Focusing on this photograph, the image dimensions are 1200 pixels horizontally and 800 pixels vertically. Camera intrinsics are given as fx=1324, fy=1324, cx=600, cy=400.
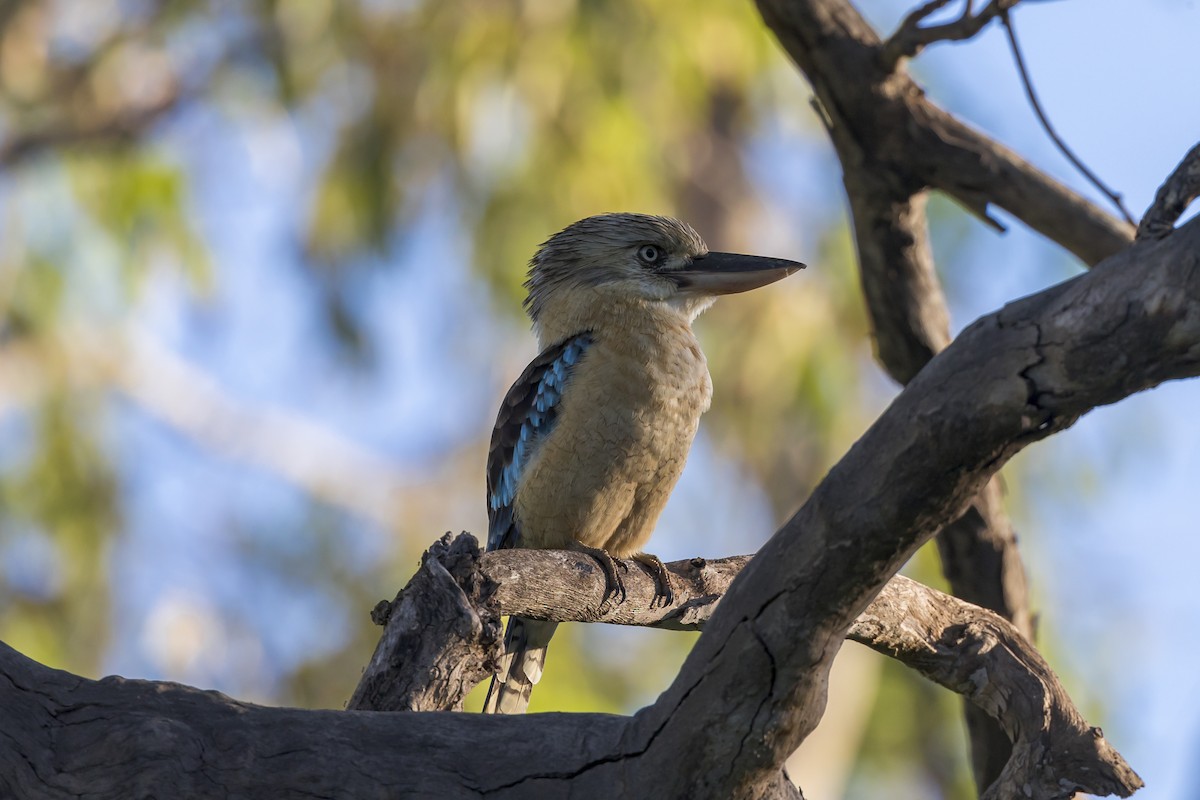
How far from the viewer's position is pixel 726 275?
4207mm

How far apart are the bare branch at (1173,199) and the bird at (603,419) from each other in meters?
1.68

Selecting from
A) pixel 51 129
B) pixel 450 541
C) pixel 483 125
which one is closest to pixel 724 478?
pixel 483 125

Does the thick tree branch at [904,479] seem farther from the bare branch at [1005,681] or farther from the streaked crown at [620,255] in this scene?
the streaked crown at [620,255]

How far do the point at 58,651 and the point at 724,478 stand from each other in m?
5.08

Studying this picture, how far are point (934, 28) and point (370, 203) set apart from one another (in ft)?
21.2

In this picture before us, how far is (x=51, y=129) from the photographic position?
10461 mm

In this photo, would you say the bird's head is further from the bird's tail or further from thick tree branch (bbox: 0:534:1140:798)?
thick tree branch (bbox: 0:534:1140:798)

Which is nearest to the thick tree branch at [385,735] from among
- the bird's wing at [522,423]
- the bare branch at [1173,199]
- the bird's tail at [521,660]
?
→ the bird's tail at [521,660]

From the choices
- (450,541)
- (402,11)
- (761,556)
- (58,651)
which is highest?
(402,11)

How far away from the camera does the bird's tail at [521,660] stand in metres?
3.73

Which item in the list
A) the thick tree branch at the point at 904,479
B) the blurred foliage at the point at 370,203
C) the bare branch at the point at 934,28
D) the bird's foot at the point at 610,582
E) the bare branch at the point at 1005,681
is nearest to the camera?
the thick tree branch at the point at 904,479

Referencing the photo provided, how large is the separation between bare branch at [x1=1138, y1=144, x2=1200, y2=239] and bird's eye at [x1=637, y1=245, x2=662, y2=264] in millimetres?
2329

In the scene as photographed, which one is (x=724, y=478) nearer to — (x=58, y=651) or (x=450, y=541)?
(x=58, y=651)

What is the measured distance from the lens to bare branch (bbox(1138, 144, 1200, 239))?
1.95 m
